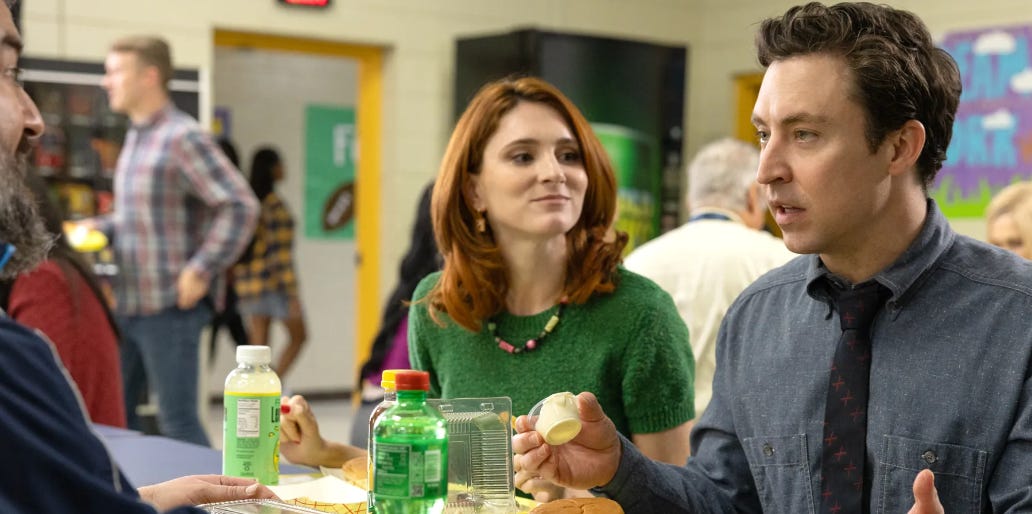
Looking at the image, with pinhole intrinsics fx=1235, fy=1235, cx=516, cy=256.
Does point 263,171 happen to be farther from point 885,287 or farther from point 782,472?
point 885,287

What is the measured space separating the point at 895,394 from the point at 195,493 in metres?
1.03

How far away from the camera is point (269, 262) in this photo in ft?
23.7

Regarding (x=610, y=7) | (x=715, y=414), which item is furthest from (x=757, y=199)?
(x=610, y=7)

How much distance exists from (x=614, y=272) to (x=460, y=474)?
3.18ft

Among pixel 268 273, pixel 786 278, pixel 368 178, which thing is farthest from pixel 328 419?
pixel 786 278

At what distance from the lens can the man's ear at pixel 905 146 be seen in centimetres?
182

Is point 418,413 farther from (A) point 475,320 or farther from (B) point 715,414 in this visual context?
(A) point 475,320

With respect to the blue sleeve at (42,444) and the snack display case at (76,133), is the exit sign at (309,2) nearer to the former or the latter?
the snack display case at (76,133)

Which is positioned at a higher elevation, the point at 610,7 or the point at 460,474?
the point at 610,7

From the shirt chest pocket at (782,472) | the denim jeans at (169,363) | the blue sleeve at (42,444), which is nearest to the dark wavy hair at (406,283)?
the denim jeans at (169,363)

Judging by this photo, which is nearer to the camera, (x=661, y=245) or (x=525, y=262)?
(x=525, y=262)

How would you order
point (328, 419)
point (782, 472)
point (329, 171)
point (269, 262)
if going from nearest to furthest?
1. point (782, 472)
2. point (269, 262)
3. point (328, 419)
4. point (329, 171)

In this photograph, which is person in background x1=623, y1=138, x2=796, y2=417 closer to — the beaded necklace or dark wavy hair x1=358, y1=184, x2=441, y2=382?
dark wavy hair x1=358, y1=184, x2=441, y2=382

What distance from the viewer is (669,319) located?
8.57 feet
